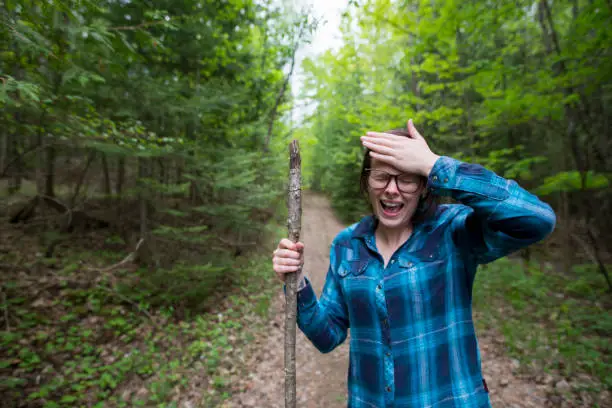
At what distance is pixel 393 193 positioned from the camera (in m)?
1.49

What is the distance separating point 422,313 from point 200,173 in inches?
230

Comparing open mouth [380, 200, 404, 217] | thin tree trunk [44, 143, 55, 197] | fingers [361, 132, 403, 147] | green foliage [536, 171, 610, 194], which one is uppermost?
thin tree trunk [44, 143, 55, 197]

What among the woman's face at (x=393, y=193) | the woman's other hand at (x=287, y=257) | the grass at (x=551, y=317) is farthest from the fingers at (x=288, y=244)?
the grass at (x=551, y=317)

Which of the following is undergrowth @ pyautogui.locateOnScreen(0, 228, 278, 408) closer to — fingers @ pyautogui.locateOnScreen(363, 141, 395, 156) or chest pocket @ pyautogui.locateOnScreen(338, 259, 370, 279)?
chest pocket @ pyautogui.locateOnScreen(338, 259, 370, 279)

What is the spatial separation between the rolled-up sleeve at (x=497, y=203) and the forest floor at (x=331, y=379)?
3.71 meters

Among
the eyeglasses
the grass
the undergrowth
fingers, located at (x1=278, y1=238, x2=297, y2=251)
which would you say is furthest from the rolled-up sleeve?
the undergrowth

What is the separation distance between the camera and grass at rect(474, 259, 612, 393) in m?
3.92

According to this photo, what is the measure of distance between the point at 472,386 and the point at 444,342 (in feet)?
0.88

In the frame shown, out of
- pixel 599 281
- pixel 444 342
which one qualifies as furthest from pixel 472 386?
pixel 599 281

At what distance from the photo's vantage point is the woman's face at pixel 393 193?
1487 mm

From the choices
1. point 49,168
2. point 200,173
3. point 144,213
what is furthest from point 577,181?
point 49,168

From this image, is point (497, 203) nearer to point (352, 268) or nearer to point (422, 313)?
point (422, 313)

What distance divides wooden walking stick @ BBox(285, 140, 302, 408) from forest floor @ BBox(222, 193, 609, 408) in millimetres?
3224

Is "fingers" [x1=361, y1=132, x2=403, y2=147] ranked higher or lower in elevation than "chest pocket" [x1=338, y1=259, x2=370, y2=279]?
higher
